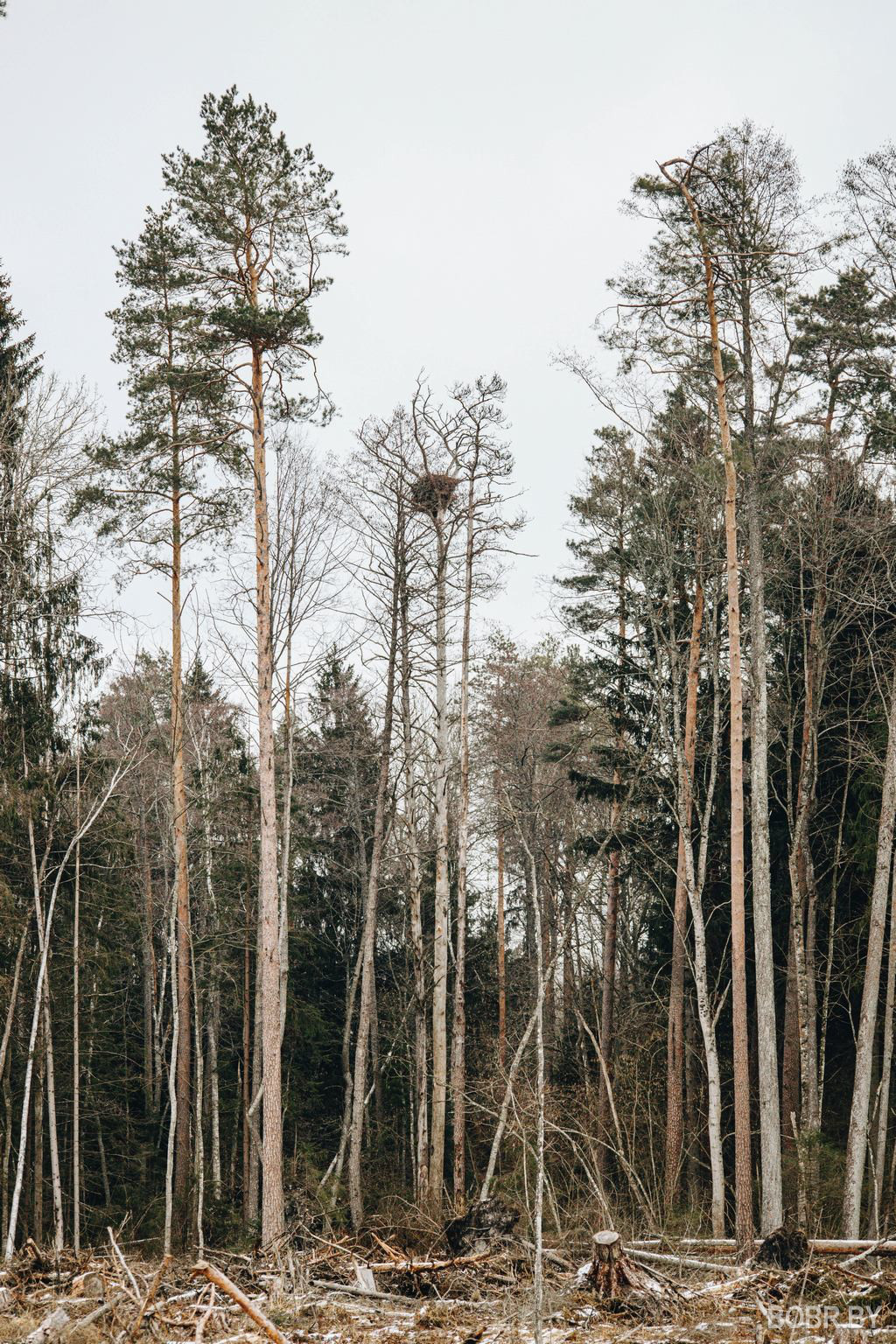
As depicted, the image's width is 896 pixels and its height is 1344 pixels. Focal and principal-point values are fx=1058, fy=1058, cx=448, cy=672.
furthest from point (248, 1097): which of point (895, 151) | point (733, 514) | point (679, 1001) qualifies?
point (895, 151)

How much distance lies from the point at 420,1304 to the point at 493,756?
1407 centimetres

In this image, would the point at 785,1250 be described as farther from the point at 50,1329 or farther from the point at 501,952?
the point at 501,952

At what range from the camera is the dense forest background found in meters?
12.5

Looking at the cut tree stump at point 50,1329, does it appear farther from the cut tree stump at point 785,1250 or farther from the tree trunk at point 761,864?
the tree trunk at point 761,864

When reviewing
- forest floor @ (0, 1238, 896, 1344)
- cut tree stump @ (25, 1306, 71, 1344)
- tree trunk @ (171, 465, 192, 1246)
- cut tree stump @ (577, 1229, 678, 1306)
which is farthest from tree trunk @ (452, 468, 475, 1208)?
cut tree stump @ (25, 1306, 71, 1344)

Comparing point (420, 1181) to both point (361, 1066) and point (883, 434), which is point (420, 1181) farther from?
point (883, 434)

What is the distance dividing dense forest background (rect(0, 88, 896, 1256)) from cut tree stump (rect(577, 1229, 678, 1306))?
3.18 meters

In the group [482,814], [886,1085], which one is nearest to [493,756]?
[482,814]

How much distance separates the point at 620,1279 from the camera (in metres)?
6.75

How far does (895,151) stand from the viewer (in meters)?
12.3

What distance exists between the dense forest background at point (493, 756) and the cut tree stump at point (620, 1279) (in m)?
3.18

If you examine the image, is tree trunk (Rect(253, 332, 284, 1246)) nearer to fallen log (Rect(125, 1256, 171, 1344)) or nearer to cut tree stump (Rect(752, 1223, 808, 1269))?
fallen log (Rect(125, 1256, 171, 1344))

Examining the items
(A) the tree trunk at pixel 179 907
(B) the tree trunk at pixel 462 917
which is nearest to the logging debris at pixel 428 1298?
(A) the tree trunk at pixel 179 907

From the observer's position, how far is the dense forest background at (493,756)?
12.5 m
